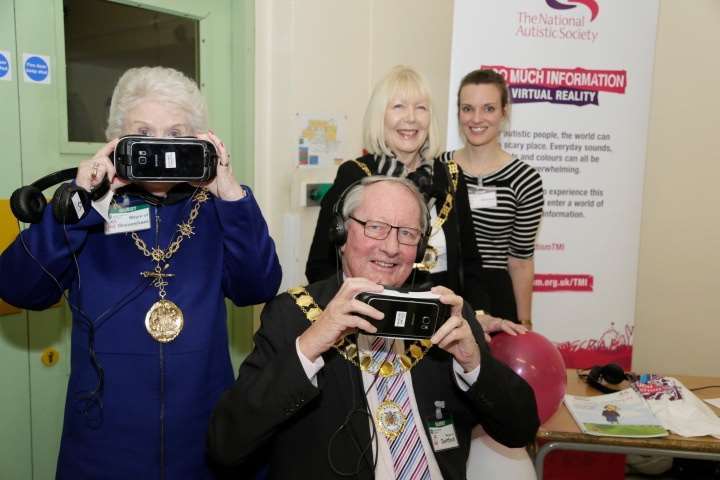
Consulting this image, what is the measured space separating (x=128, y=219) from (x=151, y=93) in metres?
0.33

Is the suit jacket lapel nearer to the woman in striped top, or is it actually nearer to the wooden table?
the wooden table

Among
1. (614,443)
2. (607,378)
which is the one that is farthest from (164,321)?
(607,378)

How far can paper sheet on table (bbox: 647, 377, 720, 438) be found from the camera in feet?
7.39

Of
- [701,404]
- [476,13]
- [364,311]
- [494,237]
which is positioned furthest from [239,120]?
[701,404]

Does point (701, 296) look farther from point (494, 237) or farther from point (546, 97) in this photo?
point (494, 237)

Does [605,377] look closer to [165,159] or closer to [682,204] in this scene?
[165,159]

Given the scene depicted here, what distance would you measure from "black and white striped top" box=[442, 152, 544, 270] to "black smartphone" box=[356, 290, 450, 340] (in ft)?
4.42

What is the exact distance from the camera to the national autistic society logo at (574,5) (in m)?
3.64

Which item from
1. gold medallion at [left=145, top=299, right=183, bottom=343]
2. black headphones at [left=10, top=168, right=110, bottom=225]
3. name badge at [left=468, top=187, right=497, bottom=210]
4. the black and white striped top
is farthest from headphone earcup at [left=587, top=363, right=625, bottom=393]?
black headphones at [left=10, top=168, right=110, bottom=225]

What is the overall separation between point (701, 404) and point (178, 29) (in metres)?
2.63

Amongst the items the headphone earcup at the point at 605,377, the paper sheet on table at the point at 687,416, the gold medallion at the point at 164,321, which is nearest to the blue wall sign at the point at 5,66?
the gold medallion at the point at 164,321

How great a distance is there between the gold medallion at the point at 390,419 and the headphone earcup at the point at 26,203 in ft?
3.17

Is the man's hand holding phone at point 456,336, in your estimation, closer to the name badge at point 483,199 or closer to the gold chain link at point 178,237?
the gold chain link at point 178,237

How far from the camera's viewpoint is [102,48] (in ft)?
8.02
